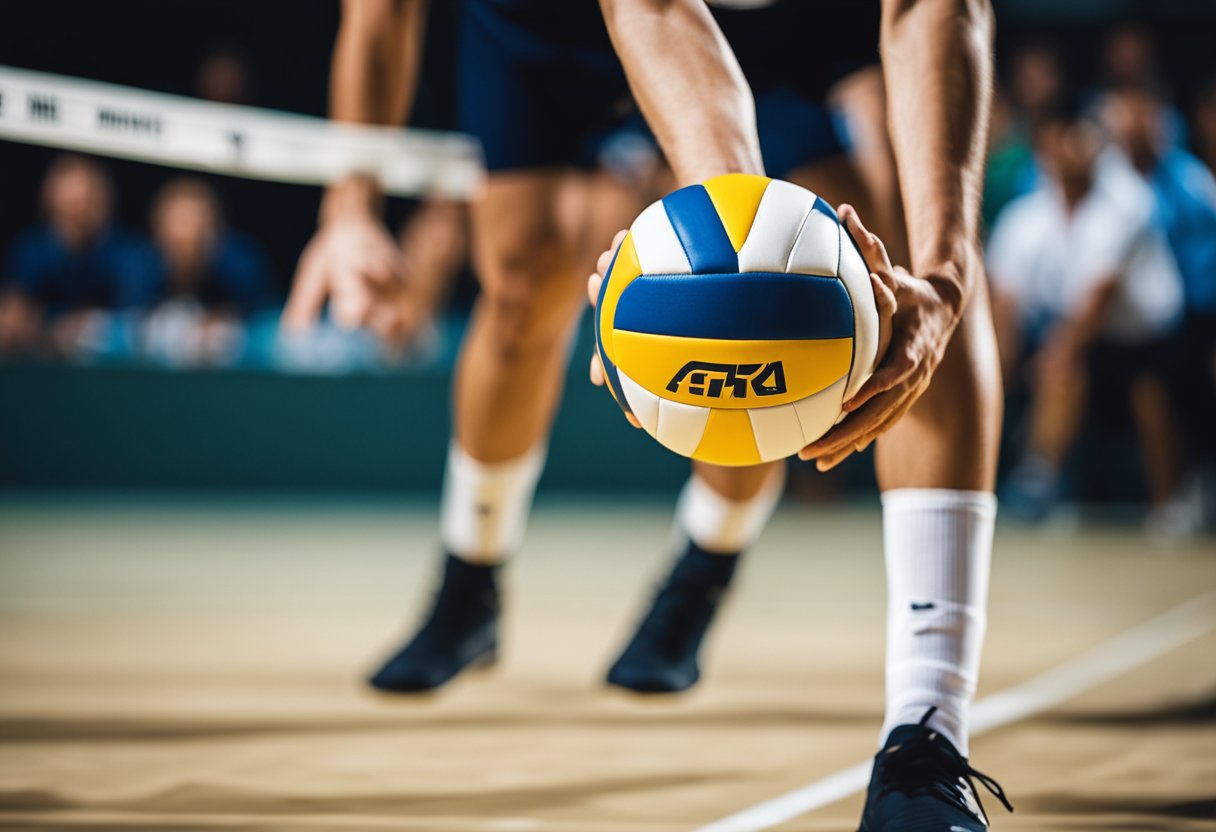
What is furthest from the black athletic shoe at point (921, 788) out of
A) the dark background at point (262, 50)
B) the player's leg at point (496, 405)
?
the dark background at point (262, 50)

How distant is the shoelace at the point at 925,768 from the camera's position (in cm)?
182

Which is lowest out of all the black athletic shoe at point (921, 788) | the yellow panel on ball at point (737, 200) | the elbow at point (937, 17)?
the black athletic shoe at point (921, 788)

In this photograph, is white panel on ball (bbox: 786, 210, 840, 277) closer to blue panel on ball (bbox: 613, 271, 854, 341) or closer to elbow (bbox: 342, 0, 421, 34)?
blue panel on ball (bbox: 613, 271, 854, 341)

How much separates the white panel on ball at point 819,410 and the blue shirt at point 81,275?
7422 mm

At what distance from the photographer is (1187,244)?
25.6 feet

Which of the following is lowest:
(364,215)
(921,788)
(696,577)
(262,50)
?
(921,788)

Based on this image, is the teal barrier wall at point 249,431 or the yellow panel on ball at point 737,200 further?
the teal barrier wall at point 249,431

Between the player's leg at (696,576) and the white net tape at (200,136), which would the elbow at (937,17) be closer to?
the player's leg at (696,576)

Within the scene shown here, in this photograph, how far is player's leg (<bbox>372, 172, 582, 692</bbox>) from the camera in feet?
9.49

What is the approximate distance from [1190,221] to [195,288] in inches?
218

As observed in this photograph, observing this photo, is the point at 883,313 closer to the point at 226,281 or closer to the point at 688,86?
the point at 688,86

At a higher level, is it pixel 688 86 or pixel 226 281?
pixel 226 281

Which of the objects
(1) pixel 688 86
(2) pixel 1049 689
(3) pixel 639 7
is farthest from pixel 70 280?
(1) pixel 688 86

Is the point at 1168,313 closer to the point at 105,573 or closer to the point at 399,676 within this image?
the point at 105,573
